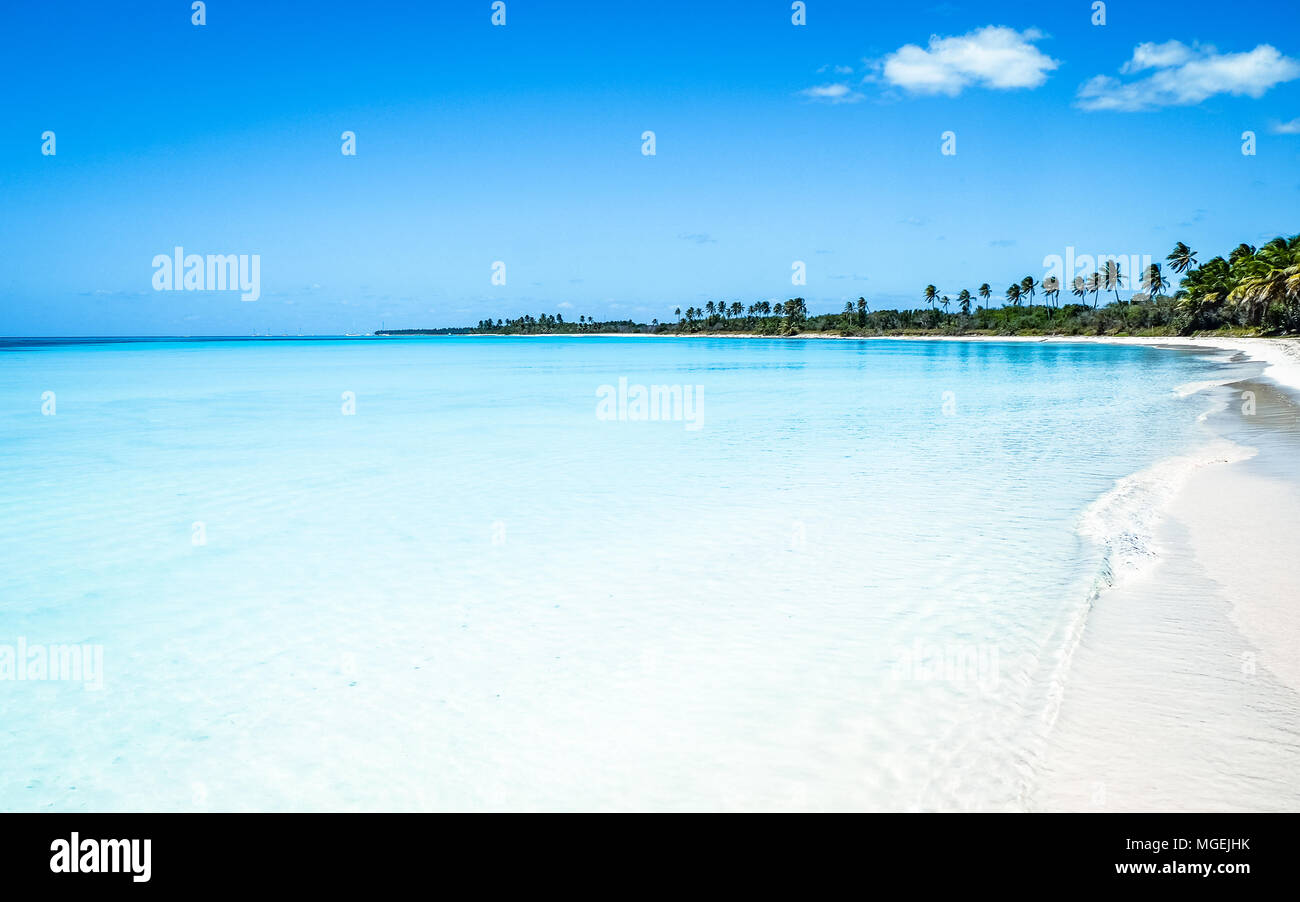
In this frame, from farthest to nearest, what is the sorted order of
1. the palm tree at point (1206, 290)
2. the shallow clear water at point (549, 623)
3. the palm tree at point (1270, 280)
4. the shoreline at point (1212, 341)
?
1. the palm tree at point (1206, 290)
2. the palm tree at point (1270, 280)
3. the shoreline at point (1212, 341)
4. the shallow clear water at point (549, 623)

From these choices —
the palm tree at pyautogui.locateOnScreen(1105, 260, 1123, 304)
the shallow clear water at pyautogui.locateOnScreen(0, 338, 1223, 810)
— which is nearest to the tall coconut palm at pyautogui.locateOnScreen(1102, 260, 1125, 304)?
the palm tree at pyautogui.locateOnScreen(1105, 260, 1123, 304)

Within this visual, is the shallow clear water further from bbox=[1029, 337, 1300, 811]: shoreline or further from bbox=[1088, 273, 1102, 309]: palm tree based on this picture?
bbox=[1088, 273, 1102, 309]: palm tree

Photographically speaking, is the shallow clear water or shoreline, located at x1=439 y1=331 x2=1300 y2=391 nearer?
the shallow clear water

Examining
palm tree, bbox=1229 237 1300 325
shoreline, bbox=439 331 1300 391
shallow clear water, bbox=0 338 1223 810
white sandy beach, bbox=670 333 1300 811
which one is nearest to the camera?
white sandy beach, bbox=670 333 1300 811

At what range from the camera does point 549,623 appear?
7141mm

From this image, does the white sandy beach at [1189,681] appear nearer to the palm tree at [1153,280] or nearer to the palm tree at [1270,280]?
the palm tree at [1270,280]

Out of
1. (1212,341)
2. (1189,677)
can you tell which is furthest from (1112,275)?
(1189,677)

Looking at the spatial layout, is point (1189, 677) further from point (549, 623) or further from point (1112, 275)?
point (1112, 275)

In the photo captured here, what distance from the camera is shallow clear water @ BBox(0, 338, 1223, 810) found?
471 centimetres

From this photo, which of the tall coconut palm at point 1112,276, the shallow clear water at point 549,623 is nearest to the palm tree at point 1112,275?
the tall coconut palm at point 1112,276

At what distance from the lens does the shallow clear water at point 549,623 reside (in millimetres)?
4715

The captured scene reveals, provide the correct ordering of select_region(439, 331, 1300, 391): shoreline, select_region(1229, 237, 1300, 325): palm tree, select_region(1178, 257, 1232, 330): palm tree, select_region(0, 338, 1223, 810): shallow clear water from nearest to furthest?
select_region(0, 338, 1223, 810): shallow clear water
select_region(439, 331, 1300, 391): shoreline
select_region(1229, 237, 1300, 325): palm tree
select_region(1178, 257, 1232, 330): palm tree

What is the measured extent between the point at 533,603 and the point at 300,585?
2623mm
